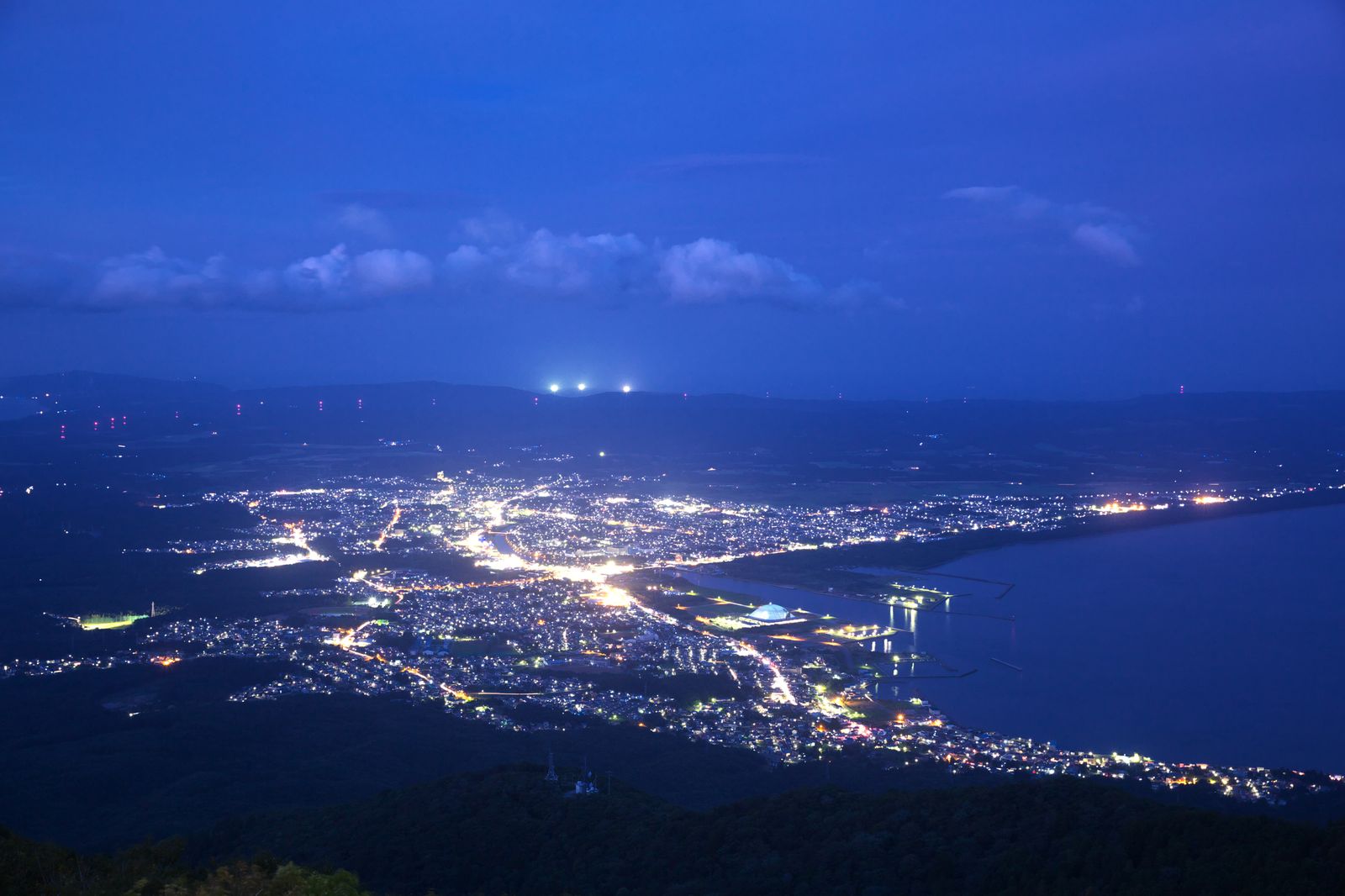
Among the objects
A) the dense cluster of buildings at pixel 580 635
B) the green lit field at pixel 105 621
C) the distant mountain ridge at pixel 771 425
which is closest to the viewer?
the dense cluster of buildings at pixel 580 635

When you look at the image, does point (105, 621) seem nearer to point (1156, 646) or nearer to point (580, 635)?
point (580, 635)

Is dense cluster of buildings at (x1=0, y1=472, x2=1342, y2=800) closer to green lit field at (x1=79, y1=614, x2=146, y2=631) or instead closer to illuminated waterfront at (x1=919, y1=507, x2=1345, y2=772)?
green lit field at (x1=79, y1=614, x2=146, y2=631)

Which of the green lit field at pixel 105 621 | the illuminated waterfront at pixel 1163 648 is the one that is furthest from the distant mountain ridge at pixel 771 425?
the green lit field at pixel 105 621

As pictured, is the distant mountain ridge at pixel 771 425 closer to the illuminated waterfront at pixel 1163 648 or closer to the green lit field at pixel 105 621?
the illuminated waterfront at pixel 1163 648

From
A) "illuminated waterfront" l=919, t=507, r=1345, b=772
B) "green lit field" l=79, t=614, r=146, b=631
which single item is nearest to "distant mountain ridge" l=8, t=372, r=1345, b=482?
"illuminated waterfront" l=919, t=507, r=1345, b=772

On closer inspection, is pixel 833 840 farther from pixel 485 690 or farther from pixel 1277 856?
pixel 485 690

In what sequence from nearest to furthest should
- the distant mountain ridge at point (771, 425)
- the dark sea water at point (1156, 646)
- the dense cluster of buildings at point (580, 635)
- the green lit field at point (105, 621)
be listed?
the dense cluster of buildings at point (580, 635) < the dark sea water at point (1156, 646) < the green lit field at point (105, 621) < the distant mountain ridge at point (771, 425)

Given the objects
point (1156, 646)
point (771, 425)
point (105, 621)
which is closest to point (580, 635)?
point (105, 621)

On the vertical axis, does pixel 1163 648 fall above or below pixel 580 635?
below
